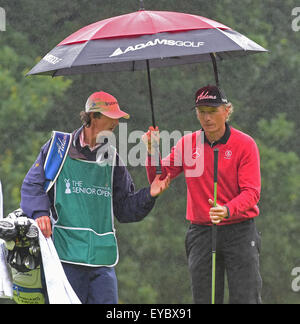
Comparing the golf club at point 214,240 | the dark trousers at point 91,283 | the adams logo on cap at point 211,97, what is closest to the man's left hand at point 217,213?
the golf club at point 214,240

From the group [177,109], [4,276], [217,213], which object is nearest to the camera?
[217,213]

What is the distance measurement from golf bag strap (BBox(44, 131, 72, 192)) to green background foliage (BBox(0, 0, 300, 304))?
4776mm

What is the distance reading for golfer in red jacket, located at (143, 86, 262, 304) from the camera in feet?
17.4

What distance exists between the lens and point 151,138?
522 centimetres

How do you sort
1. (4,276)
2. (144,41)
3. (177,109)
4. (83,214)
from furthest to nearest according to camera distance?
(177,109) < (83,214) < (4,276) < (144,41)

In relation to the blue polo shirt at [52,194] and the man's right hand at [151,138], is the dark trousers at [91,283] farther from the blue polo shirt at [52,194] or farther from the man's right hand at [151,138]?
the man's right hand at [151,138]

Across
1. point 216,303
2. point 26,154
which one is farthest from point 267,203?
point 216,303

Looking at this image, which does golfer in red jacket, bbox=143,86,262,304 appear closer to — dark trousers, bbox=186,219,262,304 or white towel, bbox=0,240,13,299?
dark trousers, bbox=186,219,262,304

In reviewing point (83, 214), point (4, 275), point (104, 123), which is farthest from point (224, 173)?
point (4, 275)

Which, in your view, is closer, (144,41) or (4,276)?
(144,41)

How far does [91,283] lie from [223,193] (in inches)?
40.7

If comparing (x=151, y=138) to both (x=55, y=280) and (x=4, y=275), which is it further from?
(x=4, y=275)
